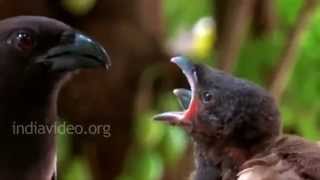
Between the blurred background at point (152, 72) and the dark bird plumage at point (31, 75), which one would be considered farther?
the blurred background at point (152, 72)

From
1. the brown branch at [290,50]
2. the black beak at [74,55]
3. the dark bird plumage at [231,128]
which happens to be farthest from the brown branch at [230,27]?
the dark bird plumage at [231,128]

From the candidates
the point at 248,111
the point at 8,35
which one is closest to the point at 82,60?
the point at 8,35

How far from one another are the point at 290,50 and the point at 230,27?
201 millimetres

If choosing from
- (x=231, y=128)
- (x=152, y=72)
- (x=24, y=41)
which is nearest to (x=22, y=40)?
(x=24, y=41)

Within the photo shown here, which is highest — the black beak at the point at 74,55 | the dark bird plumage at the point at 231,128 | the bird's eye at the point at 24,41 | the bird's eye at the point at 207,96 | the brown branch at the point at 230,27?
the brown branch at the point at 230,27

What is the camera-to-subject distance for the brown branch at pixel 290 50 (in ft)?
9.65

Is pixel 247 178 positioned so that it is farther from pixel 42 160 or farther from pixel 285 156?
pixel 42 160

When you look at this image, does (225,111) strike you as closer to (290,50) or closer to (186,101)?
(186,101)

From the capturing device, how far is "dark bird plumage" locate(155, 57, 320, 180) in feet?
5.82

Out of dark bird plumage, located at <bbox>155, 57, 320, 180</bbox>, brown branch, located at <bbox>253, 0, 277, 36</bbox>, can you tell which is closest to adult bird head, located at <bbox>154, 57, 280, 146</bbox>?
dark bird plumage, located at <bbox>155, 57, 320, 180</bbox>

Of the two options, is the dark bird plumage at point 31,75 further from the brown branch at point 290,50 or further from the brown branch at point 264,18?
the brown branch at point 264,18

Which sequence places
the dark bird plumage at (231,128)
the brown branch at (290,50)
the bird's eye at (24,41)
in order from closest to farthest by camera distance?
the dark bird plumage at (231,128)
the bird's eye at (24,41)
the brown branch at (290,50)

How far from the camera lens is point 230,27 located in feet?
10.1

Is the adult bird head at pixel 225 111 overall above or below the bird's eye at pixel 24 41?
below
